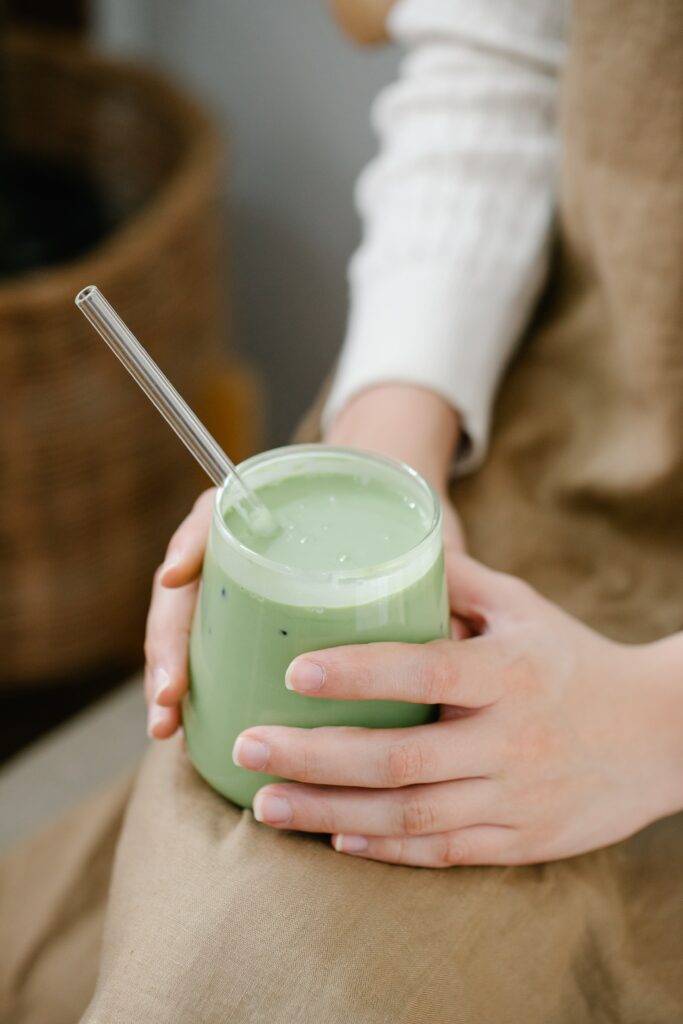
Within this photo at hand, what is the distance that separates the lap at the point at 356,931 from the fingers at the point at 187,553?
0.32 feet

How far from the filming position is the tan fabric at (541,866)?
0.51 meters

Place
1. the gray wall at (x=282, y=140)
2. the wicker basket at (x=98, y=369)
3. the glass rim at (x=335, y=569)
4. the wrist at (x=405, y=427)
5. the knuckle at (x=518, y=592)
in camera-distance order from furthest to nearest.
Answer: the gray wall at (x=282, y=140), the wicker basket at (x=98, y=369), the wrist at (x=405, y=427), the knuckle at (x=518, y=592), the glass rim at (x=335, y=569)

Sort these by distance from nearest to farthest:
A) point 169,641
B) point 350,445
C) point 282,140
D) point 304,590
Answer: point 304,590 → point 169,641 → point 350,445 → point 282,140

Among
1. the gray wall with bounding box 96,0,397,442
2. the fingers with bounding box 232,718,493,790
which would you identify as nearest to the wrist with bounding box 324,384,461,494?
the fingers with bounding box 232,718,493,790

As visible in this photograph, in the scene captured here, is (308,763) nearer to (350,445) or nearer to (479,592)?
(479,592)

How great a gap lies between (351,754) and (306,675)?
0.16ft

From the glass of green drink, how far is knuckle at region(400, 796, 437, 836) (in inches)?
1.3

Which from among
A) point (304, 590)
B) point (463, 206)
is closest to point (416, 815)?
point (304, 590)

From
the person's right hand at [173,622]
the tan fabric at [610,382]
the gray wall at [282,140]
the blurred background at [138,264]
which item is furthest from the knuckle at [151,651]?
the gray wall at [282,140]

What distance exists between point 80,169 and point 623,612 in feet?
3.61

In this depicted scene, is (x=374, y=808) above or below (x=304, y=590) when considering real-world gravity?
below

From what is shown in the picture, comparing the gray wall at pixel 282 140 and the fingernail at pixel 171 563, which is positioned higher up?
the fingernail at pixel 171 563

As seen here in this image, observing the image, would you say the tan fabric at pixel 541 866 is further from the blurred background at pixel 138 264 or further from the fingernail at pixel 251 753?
the blurred background at pixel 138 264

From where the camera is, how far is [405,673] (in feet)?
1.60
